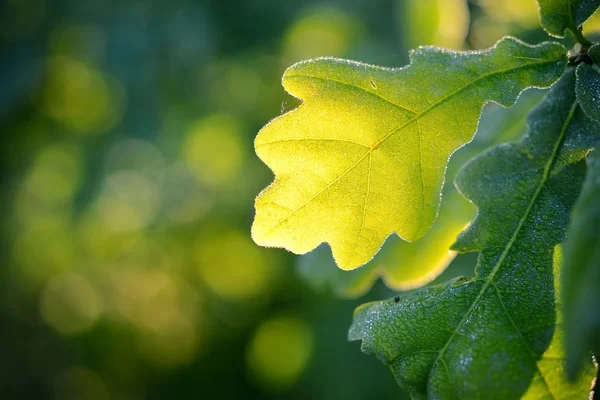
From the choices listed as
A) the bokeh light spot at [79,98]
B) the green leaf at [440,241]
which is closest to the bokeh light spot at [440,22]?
the green leaf at [440,241]

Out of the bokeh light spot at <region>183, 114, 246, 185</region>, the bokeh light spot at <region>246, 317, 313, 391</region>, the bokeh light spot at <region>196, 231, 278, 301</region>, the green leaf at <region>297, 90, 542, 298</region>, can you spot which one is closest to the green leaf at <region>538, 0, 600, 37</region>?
the green leaf at <region>297, 90, 542, 298</region>

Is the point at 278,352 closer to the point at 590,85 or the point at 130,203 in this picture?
the point at 130,203

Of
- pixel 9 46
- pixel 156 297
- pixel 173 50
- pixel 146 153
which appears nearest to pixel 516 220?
pixel 173 50

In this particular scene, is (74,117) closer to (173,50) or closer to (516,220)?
(173,50)

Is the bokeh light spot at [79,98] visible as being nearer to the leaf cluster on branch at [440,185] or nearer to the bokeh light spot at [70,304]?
the bokeh light spot at [70,304]

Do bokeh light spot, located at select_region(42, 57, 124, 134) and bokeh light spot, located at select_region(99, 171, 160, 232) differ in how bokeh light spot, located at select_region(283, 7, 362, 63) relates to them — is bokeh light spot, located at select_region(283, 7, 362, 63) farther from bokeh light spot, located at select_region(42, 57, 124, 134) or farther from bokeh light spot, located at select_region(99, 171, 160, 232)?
bokeh light spot, located at select_region(99, 171, 160, 232)

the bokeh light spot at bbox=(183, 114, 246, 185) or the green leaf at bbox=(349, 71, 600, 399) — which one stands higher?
the bokeh light spot at bbox=(183, 114, 246, 185)

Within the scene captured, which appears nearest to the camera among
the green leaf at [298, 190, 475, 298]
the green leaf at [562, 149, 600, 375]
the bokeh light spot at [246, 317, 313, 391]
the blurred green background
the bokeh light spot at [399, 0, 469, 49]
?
the green leaf at [562, 149, 600, 375]
